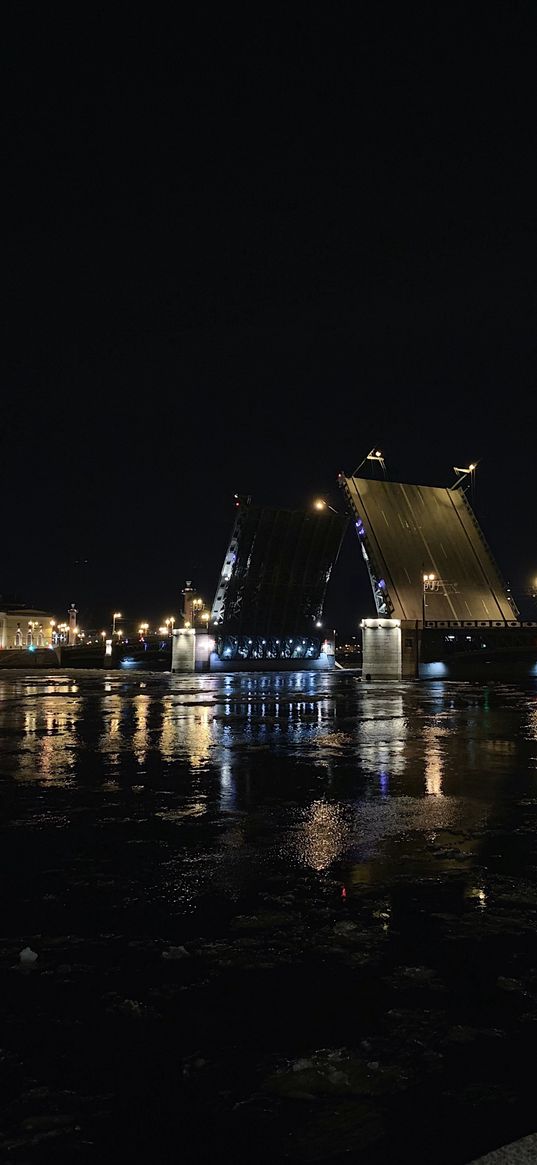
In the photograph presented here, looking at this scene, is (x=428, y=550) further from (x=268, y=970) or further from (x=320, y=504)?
(x=268, y=970)

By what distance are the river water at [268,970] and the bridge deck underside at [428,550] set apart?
39551 mm

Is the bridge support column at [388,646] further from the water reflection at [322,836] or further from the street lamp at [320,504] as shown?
the water reflection at [322,836]

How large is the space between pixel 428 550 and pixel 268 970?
49.5 metres

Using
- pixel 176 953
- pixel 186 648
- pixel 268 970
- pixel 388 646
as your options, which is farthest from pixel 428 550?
pixel 268 970

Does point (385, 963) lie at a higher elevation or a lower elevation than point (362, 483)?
lower

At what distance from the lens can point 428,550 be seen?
172 ft

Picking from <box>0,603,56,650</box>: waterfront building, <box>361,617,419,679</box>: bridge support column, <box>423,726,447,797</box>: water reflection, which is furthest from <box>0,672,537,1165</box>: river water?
<box>0,603,56,650</box>: waterfront building

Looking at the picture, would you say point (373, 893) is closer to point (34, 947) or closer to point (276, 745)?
point (34, 947)

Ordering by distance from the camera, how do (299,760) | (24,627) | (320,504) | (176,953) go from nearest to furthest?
1. (176,953)
2. (299,760)
3. (320,504)
4. (24,627)

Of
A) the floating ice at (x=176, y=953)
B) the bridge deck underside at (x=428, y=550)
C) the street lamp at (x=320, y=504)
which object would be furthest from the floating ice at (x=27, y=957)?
the street lamp at (x=320, y=504)

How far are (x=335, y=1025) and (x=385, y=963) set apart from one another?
0.85 m

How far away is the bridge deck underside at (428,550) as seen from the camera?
4972cm

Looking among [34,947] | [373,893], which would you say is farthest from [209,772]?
[34,947]

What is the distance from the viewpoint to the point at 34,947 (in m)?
4.83
